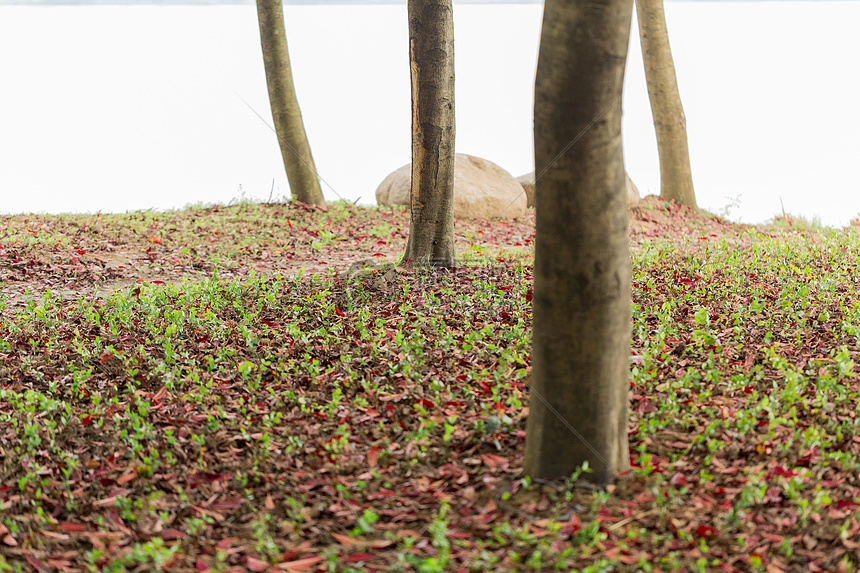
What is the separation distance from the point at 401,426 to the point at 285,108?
25.3 feet

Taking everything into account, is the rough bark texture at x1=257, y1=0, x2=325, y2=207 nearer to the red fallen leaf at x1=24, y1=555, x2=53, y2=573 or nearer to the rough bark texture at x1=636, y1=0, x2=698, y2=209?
the rough bark texture at x1=636, y1=0, x2=698, y2=209

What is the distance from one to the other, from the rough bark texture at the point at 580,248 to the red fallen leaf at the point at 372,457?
822 millimetres

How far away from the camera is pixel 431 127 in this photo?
6.02m

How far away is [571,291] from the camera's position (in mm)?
2793

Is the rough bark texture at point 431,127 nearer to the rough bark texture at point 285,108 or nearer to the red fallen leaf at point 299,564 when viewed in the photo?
the red fallen leaf at point 299,564

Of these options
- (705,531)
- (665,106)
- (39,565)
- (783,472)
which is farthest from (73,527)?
(665,106)

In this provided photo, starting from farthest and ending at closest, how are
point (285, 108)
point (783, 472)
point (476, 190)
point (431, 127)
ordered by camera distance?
point (476, 190) < point (285, 108) < point (431, 127) < point (783, 472)

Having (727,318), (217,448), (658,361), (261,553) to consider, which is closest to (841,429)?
(658,361)

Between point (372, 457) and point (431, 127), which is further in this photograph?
point (431, 127)

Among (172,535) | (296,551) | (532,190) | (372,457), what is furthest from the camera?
(532,190)

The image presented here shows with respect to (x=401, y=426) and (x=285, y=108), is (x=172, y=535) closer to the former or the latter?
(x=401, y=426)

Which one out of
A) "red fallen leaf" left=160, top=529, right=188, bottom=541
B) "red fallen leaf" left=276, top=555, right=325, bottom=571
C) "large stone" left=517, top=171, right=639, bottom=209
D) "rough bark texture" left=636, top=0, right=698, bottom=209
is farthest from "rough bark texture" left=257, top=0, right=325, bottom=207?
"red fallen leaf" left=276, top=555, right=325, bottom=571

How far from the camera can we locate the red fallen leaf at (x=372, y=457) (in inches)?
134

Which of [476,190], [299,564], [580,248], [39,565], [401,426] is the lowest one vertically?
[39,565]
